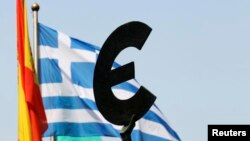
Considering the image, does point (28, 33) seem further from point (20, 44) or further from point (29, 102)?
point (29, 102)

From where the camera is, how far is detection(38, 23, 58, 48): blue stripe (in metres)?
23.7

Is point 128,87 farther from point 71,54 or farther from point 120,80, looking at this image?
point 120,80

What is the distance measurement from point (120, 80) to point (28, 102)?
21.2 feet

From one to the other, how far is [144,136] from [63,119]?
1.62 m

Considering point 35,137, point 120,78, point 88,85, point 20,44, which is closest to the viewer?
point 120,78

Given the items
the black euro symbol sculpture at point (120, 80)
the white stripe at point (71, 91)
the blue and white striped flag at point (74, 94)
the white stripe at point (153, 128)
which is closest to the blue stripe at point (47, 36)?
the blue and white striped flag at point (74, 94)

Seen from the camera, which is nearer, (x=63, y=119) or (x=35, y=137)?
(x=35, y=137)

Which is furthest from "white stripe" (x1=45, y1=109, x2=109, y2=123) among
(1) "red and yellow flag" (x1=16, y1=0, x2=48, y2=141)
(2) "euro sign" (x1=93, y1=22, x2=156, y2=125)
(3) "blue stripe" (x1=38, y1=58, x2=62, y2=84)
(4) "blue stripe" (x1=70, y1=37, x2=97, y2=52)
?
(2) "euro sign" (x1=93, y1=22, x2=156, y2=125)

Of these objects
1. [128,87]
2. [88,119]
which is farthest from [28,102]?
[128,87]

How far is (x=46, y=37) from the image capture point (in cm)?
2380

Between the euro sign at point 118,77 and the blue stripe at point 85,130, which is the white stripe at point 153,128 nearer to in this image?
the blue stripe at point 85,130

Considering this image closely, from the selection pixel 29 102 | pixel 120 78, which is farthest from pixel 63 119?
pixel 120 78

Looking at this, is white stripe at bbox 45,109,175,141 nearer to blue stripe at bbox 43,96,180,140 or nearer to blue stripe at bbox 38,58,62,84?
blue stripe at bbox 43,96,180,140

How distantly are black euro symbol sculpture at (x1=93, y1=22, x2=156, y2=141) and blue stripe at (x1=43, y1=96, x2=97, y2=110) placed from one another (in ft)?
27.4
